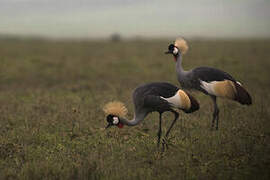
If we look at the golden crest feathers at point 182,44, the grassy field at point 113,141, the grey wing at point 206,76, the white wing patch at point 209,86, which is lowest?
the grassy field at point 113,141

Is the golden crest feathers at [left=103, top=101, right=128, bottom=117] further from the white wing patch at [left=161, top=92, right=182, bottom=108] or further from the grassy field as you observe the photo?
the white wing patch at [left=161, top=92, right=182, bottom=108]

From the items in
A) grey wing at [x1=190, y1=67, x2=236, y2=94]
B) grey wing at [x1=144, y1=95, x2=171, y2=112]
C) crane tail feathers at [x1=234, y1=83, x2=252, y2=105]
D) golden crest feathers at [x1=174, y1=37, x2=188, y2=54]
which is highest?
golden crest feathers at [x1=174, y1=37, x2=188, y2=54]

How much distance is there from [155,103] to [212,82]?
6.06 ft

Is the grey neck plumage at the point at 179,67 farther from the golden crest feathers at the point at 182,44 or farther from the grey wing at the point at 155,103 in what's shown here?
the grey wing at the point at 155,103

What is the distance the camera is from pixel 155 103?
6.95m

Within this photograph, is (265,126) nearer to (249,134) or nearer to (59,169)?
(249,134)

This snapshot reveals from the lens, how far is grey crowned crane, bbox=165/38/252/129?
8.00 metres

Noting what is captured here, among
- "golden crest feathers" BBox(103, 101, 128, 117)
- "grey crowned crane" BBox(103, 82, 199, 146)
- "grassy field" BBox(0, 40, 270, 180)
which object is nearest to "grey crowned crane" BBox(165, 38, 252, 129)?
"grassy field" BBox(0, 40, 270, 180)

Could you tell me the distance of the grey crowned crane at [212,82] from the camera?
26.2 feet

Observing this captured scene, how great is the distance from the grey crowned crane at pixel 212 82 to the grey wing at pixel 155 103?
1.53m

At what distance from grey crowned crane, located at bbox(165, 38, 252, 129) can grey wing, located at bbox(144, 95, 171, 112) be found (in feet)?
5.02

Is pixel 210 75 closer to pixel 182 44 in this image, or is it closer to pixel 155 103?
pixel 182 44

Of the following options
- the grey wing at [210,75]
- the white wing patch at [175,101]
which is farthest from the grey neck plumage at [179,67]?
the white wing patch at [175,101]

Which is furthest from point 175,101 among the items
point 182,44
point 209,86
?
point 182,44
